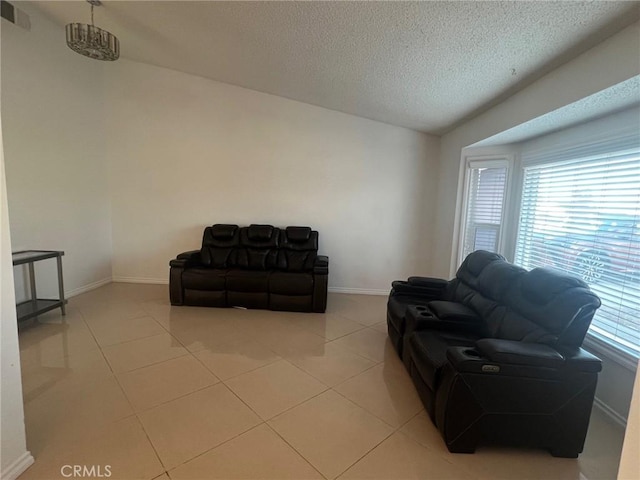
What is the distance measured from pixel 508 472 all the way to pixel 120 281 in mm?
5377

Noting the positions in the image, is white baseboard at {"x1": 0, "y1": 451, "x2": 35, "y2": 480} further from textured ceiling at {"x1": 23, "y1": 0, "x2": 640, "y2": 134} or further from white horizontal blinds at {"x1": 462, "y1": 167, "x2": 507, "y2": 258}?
white horizontal blinds at {"x1": 462, "y1": 167, "x2": 507, "y2": 258}

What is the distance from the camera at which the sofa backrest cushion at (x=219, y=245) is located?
13.5ft

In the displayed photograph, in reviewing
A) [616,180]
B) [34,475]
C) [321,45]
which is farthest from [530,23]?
[34,475]

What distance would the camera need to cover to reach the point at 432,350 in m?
2.00

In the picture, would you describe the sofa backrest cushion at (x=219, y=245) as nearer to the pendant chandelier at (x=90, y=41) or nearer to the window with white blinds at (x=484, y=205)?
the pendant chandelier at (x=90, y=41)

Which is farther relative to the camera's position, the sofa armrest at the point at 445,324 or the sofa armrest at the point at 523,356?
the sofa armrest at the point at 445,324

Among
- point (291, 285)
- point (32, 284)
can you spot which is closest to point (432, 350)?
point (291, 285)

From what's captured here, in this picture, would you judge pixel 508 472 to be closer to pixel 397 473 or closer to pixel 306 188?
pixel 397 473

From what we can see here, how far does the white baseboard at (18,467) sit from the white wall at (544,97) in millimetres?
3830

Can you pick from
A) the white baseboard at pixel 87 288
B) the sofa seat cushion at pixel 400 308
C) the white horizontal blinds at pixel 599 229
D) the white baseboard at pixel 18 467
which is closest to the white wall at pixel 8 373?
the white baseboard at pixel 18 467

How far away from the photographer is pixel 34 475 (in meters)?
1.41

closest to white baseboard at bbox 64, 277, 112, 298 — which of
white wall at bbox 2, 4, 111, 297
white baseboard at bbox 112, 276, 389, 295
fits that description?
white wall at bbox 2, 4, 111, 297

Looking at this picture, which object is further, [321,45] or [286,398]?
[321,45]
